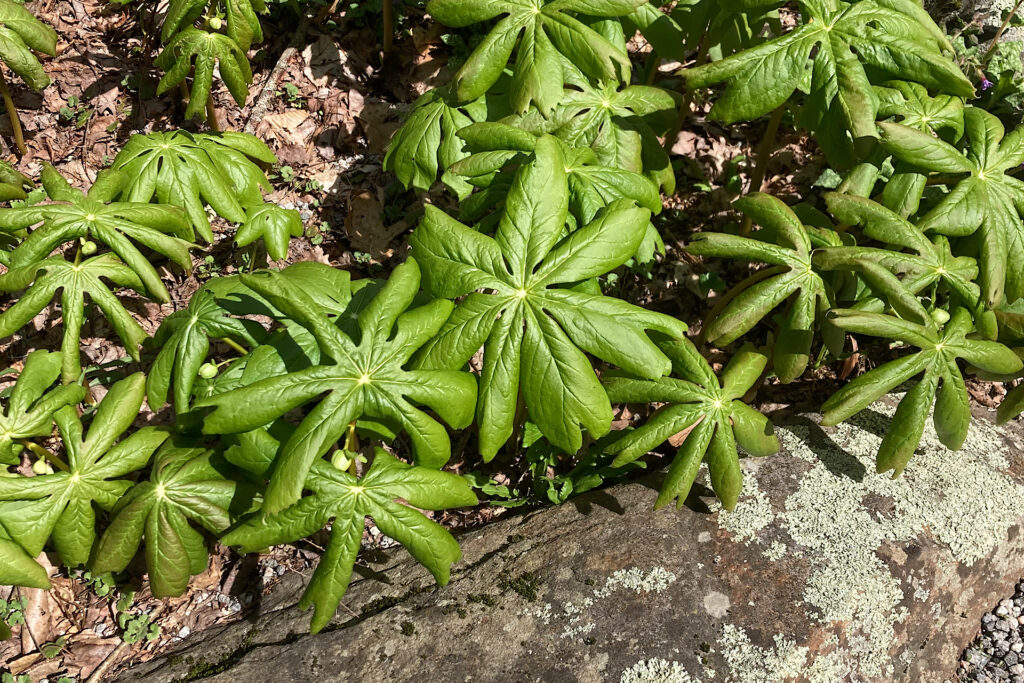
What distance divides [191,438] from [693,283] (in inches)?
87.6

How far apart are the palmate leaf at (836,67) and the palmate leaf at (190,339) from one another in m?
1.58

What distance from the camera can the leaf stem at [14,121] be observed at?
3.11m

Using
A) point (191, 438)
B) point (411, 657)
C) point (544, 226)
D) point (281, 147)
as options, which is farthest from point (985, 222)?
point (281, 147)

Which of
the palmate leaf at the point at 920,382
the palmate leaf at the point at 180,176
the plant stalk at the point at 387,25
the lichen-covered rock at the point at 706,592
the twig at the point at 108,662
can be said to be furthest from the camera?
the plant stalk at the point at 387,25

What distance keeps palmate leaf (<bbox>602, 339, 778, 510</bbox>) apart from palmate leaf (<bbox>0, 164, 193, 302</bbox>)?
1.51 metres

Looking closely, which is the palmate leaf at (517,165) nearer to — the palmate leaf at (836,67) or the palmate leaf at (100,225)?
the palmate leaf at (836,67)

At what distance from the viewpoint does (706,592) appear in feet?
6.56

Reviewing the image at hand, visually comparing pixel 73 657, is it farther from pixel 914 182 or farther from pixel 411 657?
pixel 914 182

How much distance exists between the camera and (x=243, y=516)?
196 cm

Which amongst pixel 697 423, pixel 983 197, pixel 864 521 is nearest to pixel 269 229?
pixel 697 423

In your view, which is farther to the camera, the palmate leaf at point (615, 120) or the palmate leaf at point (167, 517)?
the palmate leaf at point (615, 120)

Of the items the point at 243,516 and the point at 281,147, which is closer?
the point at 243,516

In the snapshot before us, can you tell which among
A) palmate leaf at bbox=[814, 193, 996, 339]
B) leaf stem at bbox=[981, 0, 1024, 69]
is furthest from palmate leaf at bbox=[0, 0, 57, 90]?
leaf stem at bbox=[981, 0, 1024, 69]

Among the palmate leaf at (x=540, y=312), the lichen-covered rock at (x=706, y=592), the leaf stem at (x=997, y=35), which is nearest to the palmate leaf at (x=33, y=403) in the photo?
the lichen-covered rock at (x=706, y=592)
